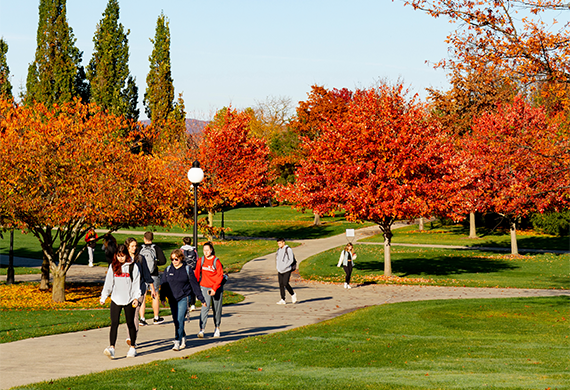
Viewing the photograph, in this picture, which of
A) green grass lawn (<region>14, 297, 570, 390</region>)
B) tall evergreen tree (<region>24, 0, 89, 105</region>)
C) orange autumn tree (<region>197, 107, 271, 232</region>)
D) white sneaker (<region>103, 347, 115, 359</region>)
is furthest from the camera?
tall evergreen tree (<region>24, 0, 89, 105</region>)

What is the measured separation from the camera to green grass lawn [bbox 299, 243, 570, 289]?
2464 cm

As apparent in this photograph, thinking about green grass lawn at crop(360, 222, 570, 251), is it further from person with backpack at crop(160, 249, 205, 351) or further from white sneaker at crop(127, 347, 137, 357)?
white sneaker at crop(127, 347, 137, 357)

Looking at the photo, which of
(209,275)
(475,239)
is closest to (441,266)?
(475,239)

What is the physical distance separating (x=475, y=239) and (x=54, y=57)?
36026mm

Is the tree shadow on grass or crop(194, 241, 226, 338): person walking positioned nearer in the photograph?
crop(194, 241, 226, 338): person walking

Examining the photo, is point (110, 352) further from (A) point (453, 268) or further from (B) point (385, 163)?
(A) point (453, 268)

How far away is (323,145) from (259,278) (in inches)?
247

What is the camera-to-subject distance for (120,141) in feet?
61.9

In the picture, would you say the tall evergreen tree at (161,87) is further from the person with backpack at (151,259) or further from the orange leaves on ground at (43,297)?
the person with backpack at (151,259)

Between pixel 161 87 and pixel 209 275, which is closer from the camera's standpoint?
pixel 209 275

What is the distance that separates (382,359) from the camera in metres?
9.43

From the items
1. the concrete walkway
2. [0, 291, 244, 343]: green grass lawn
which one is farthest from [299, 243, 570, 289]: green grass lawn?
[0, 291, 244, 343]: green grass lawn

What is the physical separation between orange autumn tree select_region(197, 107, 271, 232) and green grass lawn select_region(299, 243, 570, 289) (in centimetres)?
833

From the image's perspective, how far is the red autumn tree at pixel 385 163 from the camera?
74.7 ft
